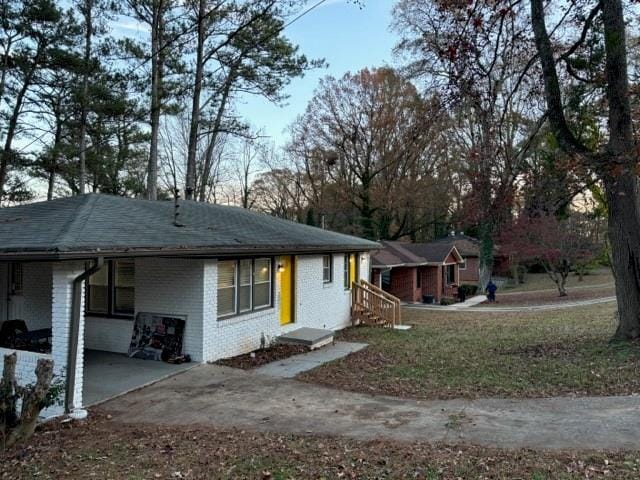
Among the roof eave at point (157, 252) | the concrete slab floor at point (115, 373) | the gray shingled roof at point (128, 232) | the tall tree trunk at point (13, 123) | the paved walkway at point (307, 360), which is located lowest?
the paved walkway at point (307, 360)

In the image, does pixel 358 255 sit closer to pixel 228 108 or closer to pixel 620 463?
pixel 228 108

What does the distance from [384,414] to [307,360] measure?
415cm

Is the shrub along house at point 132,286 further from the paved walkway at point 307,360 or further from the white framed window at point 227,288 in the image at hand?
the paved walkway at point 307,360

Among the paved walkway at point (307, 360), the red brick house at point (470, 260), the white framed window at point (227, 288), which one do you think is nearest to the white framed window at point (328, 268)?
the paved walkway at point (307, 360)

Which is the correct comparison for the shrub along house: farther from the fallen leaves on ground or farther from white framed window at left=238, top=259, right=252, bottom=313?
the fallen leaves on ground

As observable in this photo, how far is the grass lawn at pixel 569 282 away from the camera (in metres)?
33.4

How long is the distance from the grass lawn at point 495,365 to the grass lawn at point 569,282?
20.9 m

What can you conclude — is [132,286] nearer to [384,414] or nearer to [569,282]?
[384,414]

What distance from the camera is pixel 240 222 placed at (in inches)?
523

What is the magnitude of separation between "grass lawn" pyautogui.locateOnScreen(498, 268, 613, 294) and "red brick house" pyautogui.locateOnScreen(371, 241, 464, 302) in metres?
6.15

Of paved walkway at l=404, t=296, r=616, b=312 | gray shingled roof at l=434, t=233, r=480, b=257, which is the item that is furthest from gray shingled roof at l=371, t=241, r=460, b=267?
gray shingled roof at l=434, t=233, r=480, b=257

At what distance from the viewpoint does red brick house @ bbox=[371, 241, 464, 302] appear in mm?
27734

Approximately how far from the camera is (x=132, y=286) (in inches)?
408

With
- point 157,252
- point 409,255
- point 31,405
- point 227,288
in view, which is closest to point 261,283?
point 227,288
